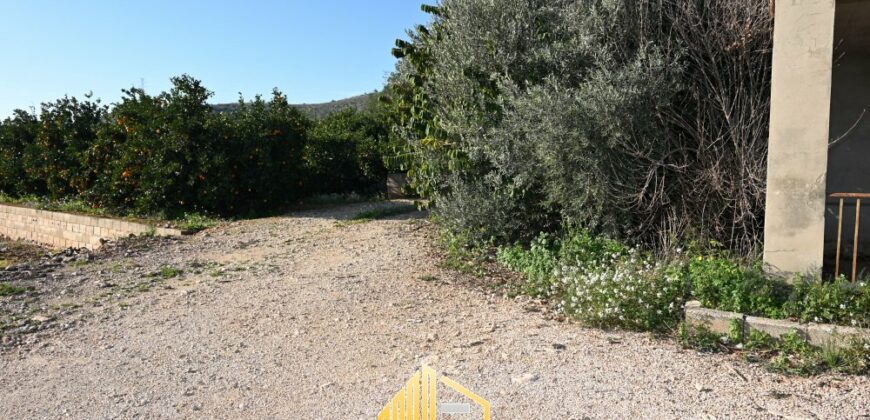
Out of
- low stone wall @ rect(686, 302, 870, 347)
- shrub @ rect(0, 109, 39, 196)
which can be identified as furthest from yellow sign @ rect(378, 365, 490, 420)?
shrub @ rect(0, 109, 39, 196)

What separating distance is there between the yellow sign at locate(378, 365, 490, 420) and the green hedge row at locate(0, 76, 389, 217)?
850 cm

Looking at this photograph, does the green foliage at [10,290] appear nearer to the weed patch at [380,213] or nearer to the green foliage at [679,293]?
the weed patch at [380,213]

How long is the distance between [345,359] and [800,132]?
4.08 metres

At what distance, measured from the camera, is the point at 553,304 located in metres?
5.74

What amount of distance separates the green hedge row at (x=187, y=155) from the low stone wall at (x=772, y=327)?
905cm

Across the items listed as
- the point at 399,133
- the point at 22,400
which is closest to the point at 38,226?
the point at 399,133

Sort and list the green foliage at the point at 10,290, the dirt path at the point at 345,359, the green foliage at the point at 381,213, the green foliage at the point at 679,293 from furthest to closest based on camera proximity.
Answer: the green foliage at the point at 381,213 → the green foliage at the point at 10,290 → the green foliage at the point at 679,293 → the dirt path at the point at 345,359

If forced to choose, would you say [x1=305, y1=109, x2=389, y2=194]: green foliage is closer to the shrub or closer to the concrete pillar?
the shrub

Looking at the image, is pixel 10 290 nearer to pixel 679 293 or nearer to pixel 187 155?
pixel 187 155

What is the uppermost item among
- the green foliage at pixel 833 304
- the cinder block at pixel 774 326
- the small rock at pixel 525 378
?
the green foliage at pixel 833 304

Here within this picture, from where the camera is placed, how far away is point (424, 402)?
3.83 meters

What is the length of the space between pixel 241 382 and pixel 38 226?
43.0 ft

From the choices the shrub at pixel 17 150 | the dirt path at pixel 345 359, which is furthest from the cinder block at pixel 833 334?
the shrub at pixel 17 150

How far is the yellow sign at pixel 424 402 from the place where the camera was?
3662 millimetres
